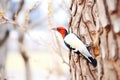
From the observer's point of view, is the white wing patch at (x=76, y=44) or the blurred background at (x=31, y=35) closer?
the white wing patch at (x=76, y=44)

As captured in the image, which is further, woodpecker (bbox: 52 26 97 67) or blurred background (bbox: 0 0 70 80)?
blurred background (bbox: 0 0 70 80)

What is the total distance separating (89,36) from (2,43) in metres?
2.64

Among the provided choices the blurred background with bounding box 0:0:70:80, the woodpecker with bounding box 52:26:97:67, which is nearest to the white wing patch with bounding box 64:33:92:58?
the woodpecker with bounding box 52:26:97:67

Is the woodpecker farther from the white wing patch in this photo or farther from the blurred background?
the blurred background

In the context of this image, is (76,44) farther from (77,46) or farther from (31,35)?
(31,35)

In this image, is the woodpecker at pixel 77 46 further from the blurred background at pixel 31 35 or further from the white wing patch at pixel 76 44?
the blurred background at pixel 31 35

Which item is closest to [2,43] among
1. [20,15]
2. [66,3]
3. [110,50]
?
[20,15]

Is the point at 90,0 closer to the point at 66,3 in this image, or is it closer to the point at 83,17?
the point at 83,17

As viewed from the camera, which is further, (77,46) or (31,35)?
(31,35)

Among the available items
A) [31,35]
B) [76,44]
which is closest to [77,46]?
[76,44]

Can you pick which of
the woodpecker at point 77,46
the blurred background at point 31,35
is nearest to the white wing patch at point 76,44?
the woodpecker at point 77,46

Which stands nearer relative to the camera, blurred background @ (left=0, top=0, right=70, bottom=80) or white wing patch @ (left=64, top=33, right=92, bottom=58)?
white wing patch @ (left=64, top=33, right=92, bottom=58)

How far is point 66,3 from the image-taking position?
298 cm

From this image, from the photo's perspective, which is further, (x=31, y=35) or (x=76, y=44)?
(x=31, y=35)
